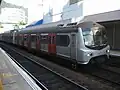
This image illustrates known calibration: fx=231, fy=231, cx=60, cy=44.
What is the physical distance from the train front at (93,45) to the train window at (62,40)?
149cm

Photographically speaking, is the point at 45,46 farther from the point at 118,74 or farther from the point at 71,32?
the point at 118,74

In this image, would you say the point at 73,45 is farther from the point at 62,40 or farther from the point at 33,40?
the point at 33,40

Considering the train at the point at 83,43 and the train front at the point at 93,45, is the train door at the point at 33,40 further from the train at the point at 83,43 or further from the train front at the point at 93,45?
the train front at the point at 93,45

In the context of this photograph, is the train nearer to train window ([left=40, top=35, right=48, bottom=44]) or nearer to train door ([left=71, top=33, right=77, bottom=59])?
train door ([left=71, top=33, right=77, bottom=59])

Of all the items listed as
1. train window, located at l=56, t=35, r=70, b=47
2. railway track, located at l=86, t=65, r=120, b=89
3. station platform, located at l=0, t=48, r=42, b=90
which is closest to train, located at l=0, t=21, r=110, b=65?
train window, located at l=56, t=35, r=70, b=47

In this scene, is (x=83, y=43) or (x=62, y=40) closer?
(x=83, y=43)

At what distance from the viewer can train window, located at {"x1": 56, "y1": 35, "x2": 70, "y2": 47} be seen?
1362 centimetres

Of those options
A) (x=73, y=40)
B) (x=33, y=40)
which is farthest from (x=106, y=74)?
(x=33, y=40)

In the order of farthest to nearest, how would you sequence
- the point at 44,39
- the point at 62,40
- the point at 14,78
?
1. the point at 44,39
2. the point at 62,40
3. the point at 14,78

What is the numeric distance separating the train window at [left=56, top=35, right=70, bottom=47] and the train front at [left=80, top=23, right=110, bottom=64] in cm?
149

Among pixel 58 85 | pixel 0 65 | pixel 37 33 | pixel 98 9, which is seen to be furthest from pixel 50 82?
pixel 98 9

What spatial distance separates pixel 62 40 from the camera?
47.2ft

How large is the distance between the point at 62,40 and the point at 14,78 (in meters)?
7.42

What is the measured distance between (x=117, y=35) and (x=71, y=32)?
1277cm
